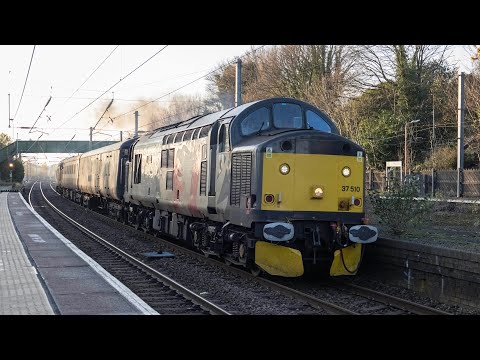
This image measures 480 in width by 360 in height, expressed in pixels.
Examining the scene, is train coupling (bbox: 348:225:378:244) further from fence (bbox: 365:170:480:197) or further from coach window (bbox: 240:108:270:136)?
fence (bbox: 365:170:480:197)

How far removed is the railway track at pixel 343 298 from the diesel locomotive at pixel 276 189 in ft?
1.12

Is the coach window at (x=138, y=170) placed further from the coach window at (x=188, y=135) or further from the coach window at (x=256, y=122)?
the coach window at (x=256, y=122)

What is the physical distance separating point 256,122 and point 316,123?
1.40 metres

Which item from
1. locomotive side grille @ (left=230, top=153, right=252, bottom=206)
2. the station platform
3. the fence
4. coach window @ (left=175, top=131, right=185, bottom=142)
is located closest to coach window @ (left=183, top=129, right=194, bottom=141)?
coach window @ (left=175, top=131, right=185, bottom=142)

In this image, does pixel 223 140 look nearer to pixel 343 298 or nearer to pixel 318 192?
pixel 318 192

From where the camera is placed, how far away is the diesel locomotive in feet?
39.0

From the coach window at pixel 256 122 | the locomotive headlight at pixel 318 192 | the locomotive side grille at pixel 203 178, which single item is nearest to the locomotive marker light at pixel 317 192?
the locomotive headlight at pixel 318 192

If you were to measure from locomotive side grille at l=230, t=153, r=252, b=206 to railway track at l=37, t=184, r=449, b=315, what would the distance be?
1738 millimetres

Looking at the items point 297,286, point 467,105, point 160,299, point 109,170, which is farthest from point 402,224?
point 467,105

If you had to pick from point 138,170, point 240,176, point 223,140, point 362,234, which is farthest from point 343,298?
point 138,170

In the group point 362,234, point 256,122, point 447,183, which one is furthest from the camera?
point 447,183

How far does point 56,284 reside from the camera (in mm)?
11688

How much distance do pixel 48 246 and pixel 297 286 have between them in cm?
867
